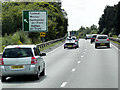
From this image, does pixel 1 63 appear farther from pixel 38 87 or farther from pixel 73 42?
pixel 73 42

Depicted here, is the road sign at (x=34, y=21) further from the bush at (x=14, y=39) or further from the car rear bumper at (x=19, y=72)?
the car rear bumper at (x=19, y=72)

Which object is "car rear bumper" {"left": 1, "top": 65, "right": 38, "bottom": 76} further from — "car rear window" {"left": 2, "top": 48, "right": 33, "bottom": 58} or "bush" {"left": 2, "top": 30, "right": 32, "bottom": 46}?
"bush" {"left": 2, "top": 30, "right": 32, "bottom": 46}

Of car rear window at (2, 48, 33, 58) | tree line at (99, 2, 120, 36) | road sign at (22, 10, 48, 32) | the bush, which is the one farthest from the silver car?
tree line at (99, 2, 120, 36)

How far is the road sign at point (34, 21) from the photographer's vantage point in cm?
4316

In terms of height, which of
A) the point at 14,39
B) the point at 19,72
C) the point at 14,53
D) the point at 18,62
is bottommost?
the point at 19,72

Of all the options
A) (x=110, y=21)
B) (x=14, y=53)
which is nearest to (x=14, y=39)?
(x=14, y=53)

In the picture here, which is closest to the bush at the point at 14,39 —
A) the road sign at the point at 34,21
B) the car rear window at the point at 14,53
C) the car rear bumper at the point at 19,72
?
the road sign at the point at 34,21

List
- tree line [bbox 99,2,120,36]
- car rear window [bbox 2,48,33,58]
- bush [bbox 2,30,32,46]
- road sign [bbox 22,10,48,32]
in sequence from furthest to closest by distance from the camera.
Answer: tree line [bbox 99,2,120,36]
road sign [bbox 22,10,48,32]
bush [bbox 2,30,32,46]
car rear window [bbox 2,48,33,58]

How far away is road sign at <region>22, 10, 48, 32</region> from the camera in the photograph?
43156 millimetres

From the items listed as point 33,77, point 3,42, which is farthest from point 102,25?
point 33,77

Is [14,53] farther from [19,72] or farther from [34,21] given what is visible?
[34,21]

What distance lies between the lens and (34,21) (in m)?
43.3

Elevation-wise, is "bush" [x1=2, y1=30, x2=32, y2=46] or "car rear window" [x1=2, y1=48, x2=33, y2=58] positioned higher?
"car rear window" [x1=2, y1=48, x2=33, y2=58]

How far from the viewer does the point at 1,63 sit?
13.1m
